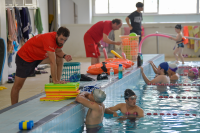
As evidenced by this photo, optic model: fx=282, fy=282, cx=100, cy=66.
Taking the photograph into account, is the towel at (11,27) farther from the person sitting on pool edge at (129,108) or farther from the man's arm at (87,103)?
the man's arm at (87,103)

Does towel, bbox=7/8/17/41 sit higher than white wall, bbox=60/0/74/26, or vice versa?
white wall, bbox=60/0/74/26

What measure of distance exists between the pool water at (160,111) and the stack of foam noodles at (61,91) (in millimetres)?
498

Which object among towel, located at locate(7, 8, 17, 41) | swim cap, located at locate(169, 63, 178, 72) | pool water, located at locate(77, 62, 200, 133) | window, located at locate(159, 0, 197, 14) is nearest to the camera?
pool water, located at locate(77, 62, 200, 133)

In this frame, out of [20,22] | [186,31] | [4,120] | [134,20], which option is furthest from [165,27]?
[4,120]

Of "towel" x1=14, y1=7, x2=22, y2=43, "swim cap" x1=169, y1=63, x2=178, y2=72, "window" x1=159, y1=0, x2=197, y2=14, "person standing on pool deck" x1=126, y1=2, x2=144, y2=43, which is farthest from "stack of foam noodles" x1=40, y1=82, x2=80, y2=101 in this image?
"window" x1=159, y1=0, x2=197, y2=14

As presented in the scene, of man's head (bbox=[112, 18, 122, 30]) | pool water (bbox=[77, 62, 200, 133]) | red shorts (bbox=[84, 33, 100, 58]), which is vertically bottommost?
pool water (bbox=[77, 62, 200, 133])

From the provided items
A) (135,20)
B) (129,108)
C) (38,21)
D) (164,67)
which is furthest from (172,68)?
(38,21)

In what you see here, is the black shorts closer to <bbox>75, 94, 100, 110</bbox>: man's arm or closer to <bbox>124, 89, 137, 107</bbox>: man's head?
<bbox>75, 94, 100, 110</bbox>: man's arm

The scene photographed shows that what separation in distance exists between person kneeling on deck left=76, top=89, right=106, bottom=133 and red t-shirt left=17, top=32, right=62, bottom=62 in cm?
81

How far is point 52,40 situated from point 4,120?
1.32 m

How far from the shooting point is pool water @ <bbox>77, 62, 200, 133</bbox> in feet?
11.7

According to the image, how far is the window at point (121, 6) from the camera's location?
14758 millimetres

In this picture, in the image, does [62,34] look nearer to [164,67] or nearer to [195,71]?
[164,67]

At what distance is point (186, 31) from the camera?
12.1m
